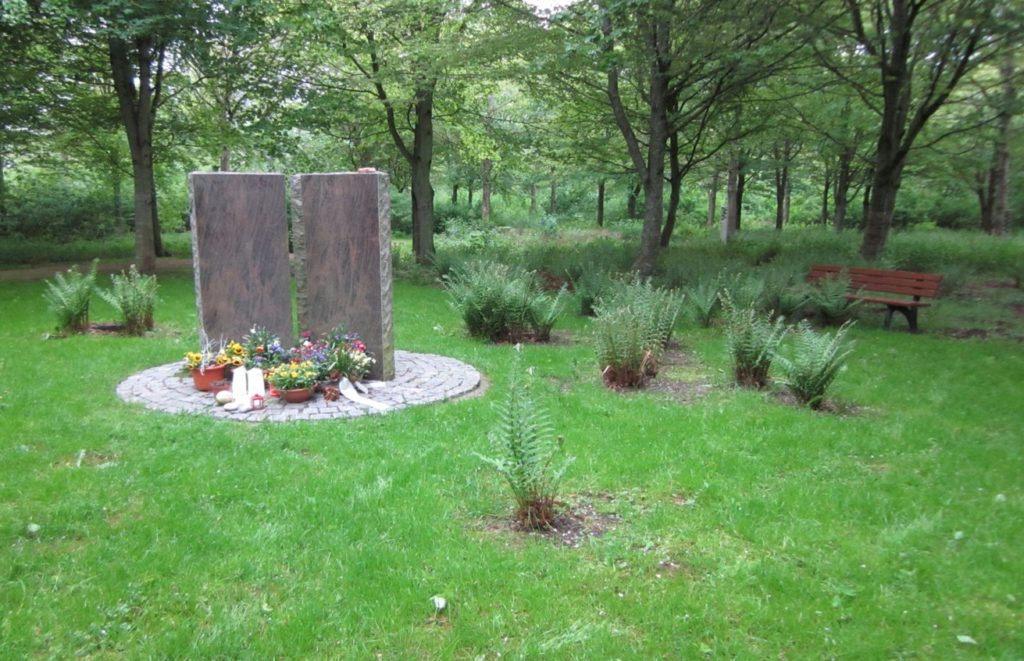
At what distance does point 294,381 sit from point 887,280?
8837mm

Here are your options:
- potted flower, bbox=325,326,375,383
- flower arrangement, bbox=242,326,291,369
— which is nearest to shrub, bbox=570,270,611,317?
potted flower, bbox=325,326,375,383

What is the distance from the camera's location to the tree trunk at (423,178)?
16141 millimetres

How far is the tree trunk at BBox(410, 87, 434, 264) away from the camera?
16141 millimetres

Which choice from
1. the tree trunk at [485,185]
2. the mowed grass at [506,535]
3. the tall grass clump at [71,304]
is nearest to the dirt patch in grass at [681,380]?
the mowed grass at [506,535]

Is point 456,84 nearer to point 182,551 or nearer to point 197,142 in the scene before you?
point 197,142

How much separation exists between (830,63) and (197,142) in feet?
44.2

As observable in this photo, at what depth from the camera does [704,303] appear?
1025 centimetres

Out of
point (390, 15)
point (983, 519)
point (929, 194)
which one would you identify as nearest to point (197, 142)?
point (390, 15)

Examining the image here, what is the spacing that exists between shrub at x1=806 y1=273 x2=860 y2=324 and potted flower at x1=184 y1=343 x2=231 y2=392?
7.94 m

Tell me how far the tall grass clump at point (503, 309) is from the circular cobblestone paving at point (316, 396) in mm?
1315

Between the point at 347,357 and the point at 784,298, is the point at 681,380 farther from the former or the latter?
the point at 784,298

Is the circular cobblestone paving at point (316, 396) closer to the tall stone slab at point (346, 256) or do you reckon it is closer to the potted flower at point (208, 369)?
the potted flower at point (208, 369)

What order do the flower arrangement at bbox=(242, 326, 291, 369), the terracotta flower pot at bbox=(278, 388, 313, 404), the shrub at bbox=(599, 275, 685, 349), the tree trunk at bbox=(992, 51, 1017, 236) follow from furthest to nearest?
the tree trunk at bbox=(992, 51, 1017, 236) → the shrub at bbox=(599, 275, 685, 349) → the flower arrangement at bbox=(242, 326, 291, 369) → the terracotta flower pot at bbox=(278, 388, 313, 404)

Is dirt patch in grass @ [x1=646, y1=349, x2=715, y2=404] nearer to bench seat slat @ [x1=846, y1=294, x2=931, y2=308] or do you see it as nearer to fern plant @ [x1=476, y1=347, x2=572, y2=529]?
fern plant @ [x1=476, y1=347, x2=572, y2=529]
